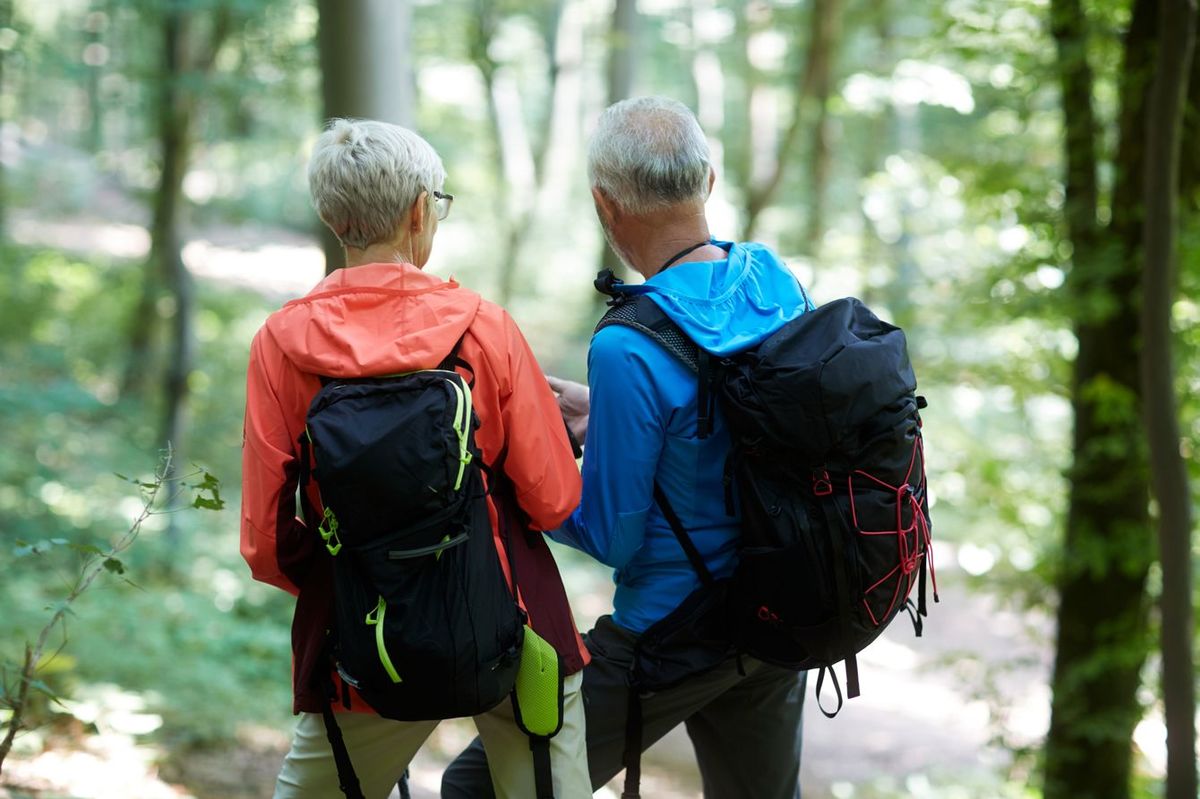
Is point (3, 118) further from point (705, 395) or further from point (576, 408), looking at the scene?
point (705, 395)

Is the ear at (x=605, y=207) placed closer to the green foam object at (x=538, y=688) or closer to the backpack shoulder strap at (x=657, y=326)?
the backpack shoulder strap at (x=657, y=326)

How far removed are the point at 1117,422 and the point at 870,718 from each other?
633 cm

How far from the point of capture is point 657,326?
2180mm

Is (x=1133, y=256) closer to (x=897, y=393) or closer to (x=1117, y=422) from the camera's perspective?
(x=1117, y=422)

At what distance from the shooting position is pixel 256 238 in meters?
12.4

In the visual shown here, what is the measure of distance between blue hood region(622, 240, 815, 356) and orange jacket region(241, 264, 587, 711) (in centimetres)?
32

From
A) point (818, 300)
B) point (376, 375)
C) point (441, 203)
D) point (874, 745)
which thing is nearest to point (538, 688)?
point (376, 375)

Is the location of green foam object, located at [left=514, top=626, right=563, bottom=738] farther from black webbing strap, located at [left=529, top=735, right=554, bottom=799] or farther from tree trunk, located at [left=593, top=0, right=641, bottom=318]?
tree trunk, located at [left=593, top=0, right=641, bottom=318]

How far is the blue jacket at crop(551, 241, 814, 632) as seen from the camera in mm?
2150

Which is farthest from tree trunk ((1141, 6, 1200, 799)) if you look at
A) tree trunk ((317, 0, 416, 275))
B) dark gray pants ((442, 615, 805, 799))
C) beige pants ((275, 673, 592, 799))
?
tree trunk ((317, 0, 416, 275))

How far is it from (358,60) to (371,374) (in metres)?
1.97

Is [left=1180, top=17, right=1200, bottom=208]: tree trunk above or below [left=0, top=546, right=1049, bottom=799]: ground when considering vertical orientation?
above

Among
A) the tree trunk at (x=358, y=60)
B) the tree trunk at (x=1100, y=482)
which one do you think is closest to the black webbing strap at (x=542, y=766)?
the tree trunk at (x=358, y=60)

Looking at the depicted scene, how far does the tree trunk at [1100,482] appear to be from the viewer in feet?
15.3
